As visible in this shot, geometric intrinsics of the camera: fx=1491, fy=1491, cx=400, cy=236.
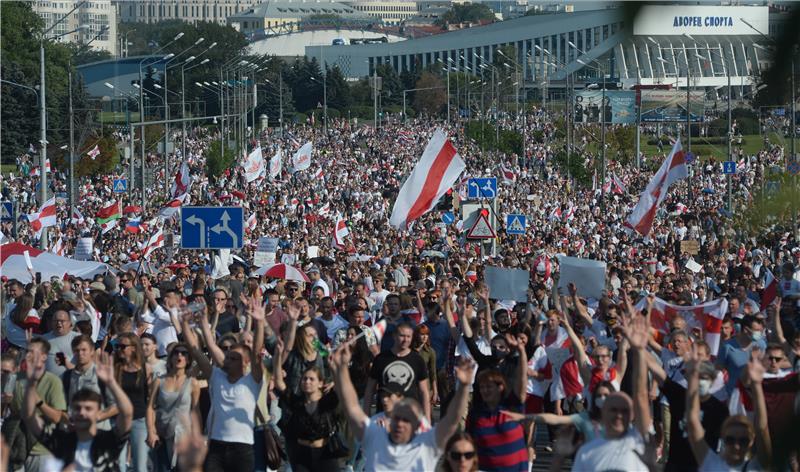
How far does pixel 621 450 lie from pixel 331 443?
2.52m

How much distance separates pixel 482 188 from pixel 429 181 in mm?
5760

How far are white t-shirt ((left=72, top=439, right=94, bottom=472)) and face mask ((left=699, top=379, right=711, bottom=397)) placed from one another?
→ 3013mm

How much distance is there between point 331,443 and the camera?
8.16 m

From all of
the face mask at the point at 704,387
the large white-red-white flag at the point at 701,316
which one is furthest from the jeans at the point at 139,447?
the large white-red-white flag at the point at 701,316

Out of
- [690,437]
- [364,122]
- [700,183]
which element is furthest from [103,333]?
[364,122]

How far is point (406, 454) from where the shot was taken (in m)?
6.29

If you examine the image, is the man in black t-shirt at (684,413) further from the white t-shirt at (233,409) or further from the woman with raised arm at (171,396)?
the woman with raised arm at (171,396)

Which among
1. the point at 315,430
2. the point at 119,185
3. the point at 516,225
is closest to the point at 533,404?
the point at 315,430

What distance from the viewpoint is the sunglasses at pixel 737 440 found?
18.2 ft

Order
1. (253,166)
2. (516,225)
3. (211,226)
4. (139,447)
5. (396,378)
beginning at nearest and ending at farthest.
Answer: (396,378)
(139,447)
(211,226)
(516,225)
(253,166)

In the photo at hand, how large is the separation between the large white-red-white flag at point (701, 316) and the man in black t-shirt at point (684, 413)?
253cm

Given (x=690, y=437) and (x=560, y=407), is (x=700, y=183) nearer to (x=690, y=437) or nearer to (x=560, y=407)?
(x=560, y=407)

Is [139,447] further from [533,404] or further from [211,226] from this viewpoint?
[211,226]

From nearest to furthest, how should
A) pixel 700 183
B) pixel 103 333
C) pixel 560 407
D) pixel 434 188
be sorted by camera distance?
1. pixel 560 407
2. pixel 103 333
3. pixel 434 188
4. pixel 700 183
